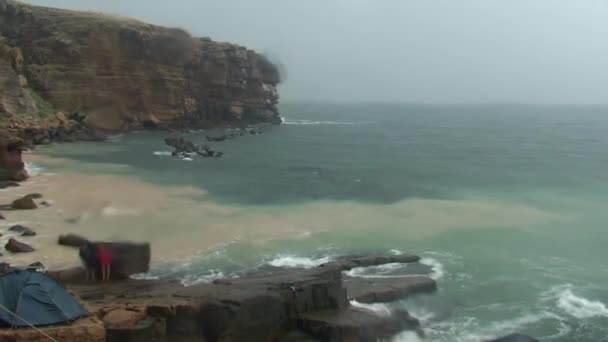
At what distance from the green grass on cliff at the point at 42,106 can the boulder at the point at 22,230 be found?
181 feet

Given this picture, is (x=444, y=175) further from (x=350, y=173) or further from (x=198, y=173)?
(x=198, y=173)

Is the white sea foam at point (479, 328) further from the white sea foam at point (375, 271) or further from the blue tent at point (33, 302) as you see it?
the blue tent at point (33, 302)

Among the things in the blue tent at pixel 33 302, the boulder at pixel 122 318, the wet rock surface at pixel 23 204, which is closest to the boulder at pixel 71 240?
the wet rock surface at pixel 23 204

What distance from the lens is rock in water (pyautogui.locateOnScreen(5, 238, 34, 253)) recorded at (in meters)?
28.4

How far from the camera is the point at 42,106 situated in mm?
86938

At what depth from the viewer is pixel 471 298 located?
2627 cm

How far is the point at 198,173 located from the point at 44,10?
67462mm

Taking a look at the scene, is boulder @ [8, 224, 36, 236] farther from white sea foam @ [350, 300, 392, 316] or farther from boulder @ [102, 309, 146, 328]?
white sea foam @ [350, 300, 392, 316]

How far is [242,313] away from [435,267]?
14.0m

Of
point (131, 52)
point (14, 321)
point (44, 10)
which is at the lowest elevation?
point (14, 321)

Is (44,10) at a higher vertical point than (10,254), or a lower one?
higher

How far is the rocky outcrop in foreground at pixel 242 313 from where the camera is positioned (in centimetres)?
1825

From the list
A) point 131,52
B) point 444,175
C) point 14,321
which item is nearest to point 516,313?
point 14,321

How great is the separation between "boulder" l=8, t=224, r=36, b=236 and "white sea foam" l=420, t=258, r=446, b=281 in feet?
70.9
